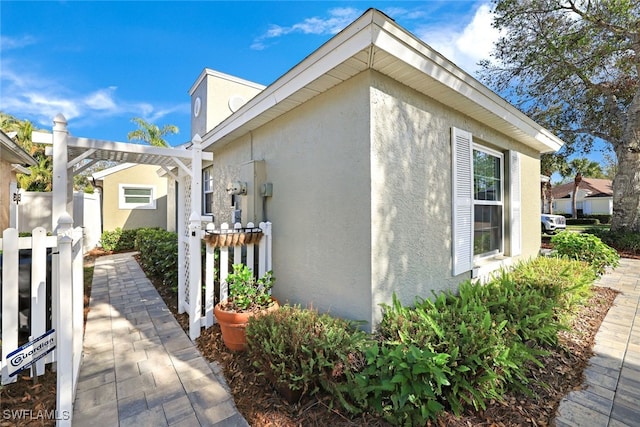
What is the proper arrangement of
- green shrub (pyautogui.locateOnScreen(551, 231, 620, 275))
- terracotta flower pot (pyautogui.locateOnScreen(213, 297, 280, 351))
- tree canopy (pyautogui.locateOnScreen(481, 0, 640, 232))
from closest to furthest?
terracotta flower pot (pyautogui.locateOnScreen(213, 297, 280, 351)) → green shrub (pyautogui.locateOnScreen(551, 231, 620, 275)) → tree canopy (pyautogui.locateOnScreen(481, 0, 640, 232))

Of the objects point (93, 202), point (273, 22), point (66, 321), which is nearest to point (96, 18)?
point (273, 22)

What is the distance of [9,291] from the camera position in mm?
2271

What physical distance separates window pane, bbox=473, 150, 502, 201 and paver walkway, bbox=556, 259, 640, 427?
95.0 inches

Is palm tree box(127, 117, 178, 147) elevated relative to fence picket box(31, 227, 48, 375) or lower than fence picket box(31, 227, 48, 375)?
elevated

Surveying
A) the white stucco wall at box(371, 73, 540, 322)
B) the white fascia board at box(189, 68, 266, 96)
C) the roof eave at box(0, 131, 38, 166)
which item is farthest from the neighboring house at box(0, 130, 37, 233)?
the white stucco wall at box(371, 73, 540, 322)

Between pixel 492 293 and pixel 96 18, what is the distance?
27.6 ft

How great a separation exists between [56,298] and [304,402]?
7.61ft

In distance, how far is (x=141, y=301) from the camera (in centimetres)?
509

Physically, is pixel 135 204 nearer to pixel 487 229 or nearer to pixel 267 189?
Answer: pixel 267 189

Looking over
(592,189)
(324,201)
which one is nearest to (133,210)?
→ (324,201)

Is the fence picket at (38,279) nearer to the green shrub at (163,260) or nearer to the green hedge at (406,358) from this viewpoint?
the green hedge at (406,358)

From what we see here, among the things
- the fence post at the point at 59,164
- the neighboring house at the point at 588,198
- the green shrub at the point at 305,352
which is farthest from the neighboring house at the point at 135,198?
the neighboring house at the point at 588,198

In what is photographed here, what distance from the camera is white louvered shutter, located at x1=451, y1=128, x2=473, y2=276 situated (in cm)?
388

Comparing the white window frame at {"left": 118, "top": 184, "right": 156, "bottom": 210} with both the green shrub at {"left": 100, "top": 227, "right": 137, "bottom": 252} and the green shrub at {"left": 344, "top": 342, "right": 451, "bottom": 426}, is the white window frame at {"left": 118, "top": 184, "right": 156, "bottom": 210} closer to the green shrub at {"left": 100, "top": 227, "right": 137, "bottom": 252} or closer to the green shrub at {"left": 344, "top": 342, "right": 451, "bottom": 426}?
the green shrub at {"left": 100, "top": 227, "right": 137, "bottom": 252}
